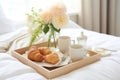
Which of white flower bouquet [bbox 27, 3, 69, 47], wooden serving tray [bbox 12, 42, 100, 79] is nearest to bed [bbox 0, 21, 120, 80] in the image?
wooden serving tray [bbox 12, 42, 100, 79]

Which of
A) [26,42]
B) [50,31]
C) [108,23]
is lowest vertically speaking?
[108,23]

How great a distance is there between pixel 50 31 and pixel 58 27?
85 millimetres

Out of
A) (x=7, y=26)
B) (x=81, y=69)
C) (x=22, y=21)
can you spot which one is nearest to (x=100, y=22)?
(x=22, y=21)

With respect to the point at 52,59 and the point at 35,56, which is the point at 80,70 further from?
the point at 35,56

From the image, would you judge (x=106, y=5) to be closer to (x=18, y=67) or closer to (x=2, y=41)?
(x=2, y=41)

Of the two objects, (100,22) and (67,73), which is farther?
(100,22)

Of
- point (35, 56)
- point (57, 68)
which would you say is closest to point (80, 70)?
point (57, 68)

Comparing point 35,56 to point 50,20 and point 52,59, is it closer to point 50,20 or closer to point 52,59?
point 52,59

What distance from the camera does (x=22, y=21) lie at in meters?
2.18

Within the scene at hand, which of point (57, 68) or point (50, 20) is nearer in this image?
point (57, 68)

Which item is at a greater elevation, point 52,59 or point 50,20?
point 50,20

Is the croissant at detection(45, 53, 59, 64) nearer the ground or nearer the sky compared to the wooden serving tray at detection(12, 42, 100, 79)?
nearer the sky

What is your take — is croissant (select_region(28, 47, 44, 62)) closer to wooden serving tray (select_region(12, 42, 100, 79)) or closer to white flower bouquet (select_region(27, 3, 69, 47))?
wooden serving tray (select_region(12, 42, 100, 79))

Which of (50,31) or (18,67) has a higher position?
(50,31)
